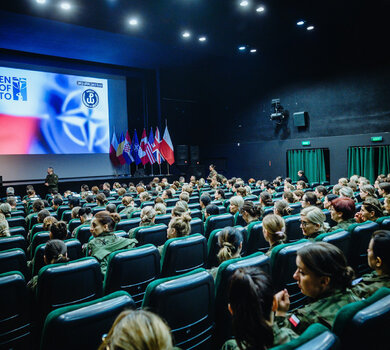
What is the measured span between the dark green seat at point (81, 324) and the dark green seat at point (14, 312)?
78 centimetres

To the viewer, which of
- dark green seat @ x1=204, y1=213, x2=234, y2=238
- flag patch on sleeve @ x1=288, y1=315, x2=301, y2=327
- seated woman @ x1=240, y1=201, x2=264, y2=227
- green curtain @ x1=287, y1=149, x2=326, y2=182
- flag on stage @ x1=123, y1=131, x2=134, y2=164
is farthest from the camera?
flag on stage @ x1=123, y1=131, x2=134, y2=164

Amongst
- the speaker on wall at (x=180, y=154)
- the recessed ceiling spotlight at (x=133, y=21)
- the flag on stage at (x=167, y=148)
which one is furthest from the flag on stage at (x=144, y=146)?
the recessed ceiling spotlight at (x=133, y=21)

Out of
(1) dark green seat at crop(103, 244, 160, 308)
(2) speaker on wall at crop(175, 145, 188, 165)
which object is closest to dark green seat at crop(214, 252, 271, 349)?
(1) dark green seat at crop(103, 244, 160, 308)

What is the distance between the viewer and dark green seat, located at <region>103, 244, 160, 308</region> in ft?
8.20

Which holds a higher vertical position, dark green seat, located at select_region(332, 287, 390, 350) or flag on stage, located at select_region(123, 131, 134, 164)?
flag on stage, located at select_region(123, 131, 134, 164)

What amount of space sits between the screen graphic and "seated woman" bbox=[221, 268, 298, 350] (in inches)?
519

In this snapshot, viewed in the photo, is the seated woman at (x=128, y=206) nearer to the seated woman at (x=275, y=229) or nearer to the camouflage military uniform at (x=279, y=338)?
the seated woman at (x=275, y=229)

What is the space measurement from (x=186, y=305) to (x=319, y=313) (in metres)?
0.74

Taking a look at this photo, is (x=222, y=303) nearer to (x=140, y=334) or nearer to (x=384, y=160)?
(x=140, y=334)

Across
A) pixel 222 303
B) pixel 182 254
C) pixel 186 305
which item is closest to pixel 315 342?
pixel 186 305

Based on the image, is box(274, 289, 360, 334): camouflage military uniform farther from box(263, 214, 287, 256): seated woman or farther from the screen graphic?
the screen graphic

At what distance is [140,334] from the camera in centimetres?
93

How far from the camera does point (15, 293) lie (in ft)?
6.85

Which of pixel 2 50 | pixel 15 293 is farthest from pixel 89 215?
pixel 2 50
